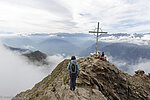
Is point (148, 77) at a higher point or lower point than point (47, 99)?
lower

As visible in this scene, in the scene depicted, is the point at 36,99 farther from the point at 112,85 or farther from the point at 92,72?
the point at 112,85

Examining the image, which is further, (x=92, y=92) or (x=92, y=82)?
(x=92, y=82)

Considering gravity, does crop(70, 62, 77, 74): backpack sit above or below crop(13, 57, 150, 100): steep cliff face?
above

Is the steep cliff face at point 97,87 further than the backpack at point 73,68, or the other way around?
the steep cliff face at point 97,87

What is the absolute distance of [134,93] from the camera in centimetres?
2131

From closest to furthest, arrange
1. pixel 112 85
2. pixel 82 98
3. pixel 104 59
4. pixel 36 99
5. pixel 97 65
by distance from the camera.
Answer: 1. pixel 82 98
2. pixel 36 99
3. pixel 112 85
4. pixel 97 65
5. pixel 104 59

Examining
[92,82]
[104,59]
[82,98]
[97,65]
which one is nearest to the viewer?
[82,98]

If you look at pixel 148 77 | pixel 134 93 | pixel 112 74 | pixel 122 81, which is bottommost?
pixel 148 77

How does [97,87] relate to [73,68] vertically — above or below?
below

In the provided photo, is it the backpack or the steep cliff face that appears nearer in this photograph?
the backpack

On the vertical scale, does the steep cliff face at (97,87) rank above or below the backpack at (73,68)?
below

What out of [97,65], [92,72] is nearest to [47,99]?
[92,72]

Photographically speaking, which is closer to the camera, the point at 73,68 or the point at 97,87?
the point at 73,68

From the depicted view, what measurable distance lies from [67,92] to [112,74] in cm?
1266
